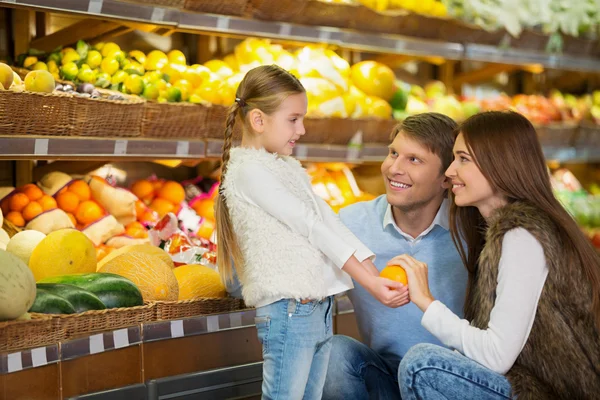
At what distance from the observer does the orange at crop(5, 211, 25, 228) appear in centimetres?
301

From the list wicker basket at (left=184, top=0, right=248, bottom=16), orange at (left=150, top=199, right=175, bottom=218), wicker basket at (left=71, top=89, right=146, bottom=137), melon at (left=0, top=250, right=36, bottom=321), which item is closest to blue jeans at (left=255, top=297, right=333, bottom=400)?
melon at (left=0, top=250, right=36, bottom=321)

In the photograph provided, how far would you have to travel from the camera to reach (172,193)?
144 inches

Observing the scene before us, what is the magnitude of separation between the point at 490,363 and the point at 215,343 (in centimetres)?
99

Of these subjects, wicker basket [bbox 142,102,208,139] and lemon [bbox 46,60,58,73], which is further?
lemon [bbox 46,60,58,73]

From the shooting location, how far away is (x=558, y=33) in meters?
5.09

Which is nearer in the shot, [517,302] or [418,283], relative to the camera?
[517,302]

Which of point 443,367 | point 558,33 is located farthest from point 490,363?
point 558,33

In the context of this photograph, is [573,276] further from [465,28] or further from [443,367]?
[465,28]

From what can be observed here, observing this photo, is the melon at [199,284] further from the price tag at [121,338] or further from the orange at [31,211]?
the orange at [31,211]

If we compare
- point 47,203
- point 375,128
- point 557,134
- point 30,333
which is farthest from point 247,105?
point 557,134

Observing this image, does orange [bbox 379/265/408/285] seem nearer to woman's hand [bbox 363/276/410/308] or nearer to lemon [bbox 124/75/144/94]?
woman's hand [bbox 363/276/410/308]

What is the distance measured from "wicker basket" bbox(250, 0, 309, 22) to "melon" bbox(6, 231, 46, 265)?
4.62 feet

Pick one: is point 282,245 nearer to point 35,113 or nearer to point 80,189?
point 35,113

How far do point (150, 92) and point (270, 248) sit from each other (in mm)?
1189
